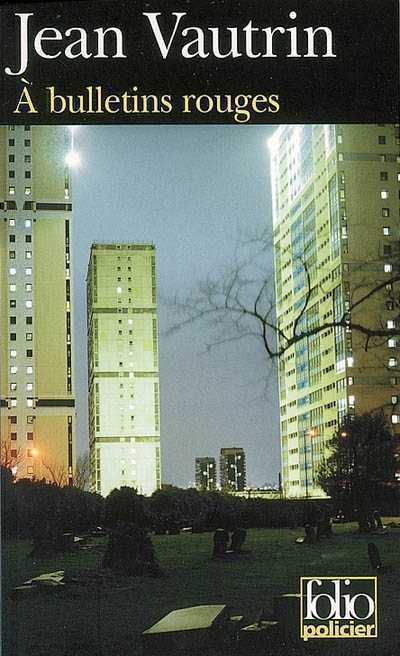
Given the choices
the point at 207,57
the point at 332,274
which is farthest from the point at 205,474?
the point at 207,57

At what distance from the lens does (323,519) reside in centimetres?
562

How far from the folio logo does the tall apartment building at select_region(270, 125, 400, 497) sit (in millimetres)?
439

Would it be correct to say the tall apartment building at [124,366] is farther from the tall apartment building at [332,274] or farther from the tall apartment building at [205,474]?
the tall apartment building at [332,274]

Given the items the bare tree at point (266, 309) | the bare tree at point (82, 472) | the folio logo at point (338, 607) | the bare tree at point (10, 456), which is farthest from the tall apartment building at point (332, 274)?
the bare tree at point (10, 456)

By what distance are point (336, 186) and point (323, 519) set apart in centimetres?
160

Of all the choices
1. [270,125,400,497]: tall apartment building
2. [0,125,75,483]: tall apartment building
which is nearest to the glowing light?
[0,125,75,483]: tall apartment building

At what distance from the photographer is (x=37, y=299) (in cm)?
571

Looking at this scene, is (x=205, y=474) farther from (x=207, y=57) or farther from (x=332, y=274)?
(x=207, y=57)

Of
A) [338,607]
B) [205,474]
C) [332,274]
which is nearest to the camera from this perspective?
[338,607]

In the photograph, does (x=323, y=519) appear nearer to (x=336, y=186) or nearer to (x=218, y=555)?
(x=218, y=555)

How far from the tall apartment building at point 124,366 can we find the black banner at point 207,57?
772 mm

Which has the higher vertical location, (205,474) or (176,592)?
(205,474)

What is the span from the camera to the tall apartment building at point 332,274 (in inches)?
222

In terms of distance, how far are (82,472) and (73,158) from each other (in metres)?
1.50
